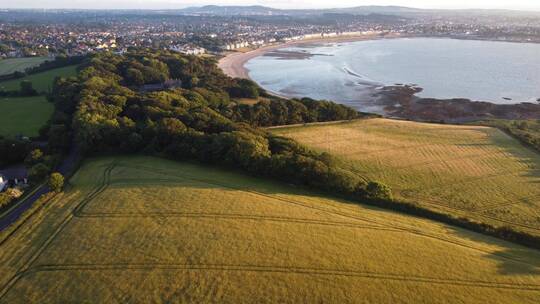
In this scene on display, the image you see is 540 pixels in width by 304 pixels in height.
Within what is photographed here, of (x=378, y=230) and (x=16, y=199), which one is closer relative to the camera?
(x=378, y=230)

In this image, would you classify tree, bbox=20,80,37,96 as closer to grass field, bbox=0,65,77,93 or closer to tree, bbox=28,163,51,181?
grass field, bbox=0,65,77,93

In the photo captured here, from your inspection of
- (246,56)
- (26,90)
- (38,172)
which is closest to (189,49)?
(246,56)

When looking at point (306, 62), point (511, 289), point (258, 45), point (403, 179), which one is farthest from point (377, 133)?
point (258, 45)

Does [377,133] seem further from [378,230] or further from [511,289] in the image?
[511,289]

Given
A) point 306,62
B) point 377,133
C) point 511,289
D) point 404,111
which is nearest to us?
point 511,289

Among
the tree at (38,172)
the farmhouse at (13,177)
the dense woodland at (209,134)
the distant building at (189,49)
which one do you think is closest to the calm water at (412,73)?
the distant building at (189,49)

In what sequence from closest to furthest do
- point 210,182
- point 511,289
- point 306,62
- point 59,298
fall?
point 59,298, point 511,289, point 210,182, point 306,62

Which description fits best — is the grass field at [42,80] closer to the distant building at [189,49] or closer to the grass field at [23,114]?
the grass field at [23,114]
